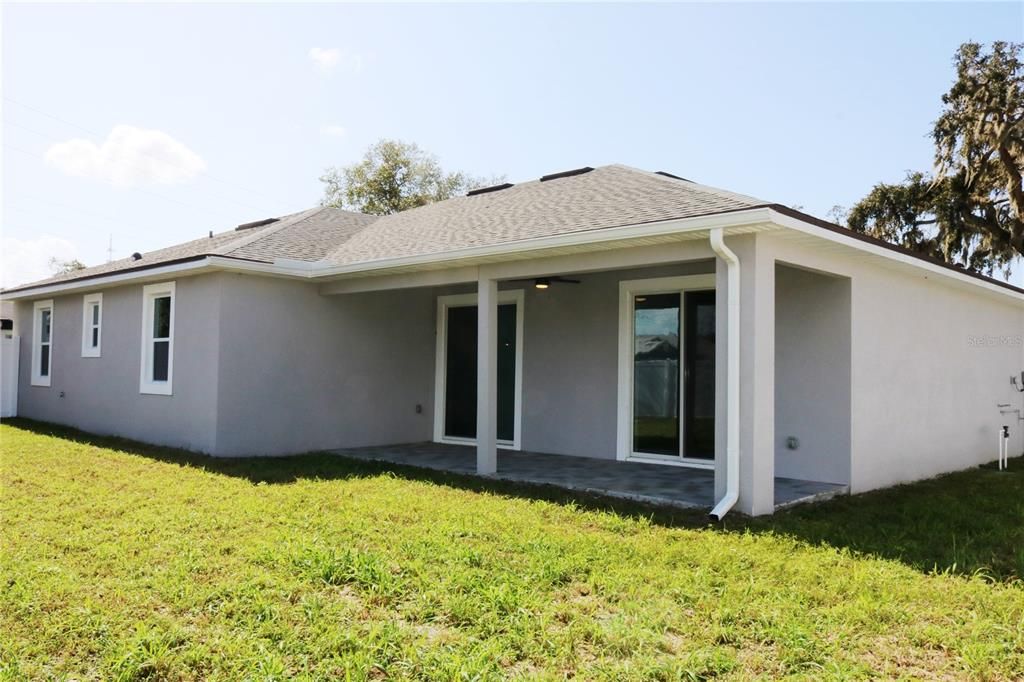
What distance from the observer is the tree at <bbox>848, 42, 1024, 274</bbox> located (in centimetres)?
1742

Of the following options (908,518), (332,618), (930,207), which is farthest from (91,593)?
(930,207)

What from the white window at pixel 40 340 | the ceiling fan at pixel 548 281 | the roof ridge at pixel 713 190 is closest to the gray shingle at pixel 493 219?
the roof ridge at pixel 713 190

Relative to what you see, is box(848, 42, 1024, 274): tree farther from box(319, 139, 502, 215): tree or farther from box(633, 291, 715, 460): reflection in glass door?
box(319, 139, 502, 215): tree

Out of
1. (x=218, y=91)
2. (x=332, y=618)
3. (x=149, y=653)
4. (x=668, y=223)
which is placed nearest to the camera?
(x=149, y=653)

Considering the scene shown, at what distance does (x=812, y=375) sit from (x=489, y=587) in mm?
4985

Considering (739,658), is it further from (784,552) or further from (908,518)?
(908,518)

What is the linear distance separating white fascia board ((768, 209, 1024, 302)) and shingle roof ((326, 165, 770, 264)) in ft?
0.89

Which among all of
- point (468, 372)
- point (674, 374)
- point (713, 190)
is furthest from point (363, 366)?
point (713, 190)

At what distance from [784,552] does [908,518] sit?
1.95 meters

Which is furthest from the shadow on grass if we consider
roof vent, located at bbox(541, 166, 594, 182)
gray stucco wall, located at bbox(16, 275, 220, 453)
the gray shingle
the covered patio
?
roof vent, located at bbox(541, 166, 594, 182)

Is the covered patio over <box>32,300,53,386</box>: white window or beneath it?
beneath

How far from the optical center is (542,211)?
909 centimetres

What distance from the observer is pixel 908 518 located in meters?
6.29

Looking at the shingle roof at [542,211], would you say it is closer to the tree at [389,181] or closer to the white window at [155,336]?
the white window at [155,336]
